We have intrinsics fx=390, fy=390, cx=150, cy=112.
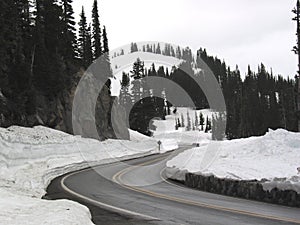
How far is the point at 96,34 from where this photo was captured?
67812 millimetres

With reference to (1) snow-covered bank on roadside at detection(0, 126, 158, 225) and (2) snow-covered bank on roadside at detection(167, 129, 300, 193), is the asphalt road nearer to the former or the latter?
(2) snow-covered bank on roadside at detection(167, 129, 300, 193)

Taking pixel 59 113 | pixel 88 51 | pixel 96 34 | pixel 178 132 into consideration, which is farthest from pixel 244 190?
pixel 178 132

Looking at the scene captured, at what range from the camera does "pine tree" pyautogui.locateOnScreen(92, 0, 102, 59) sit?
6788cm

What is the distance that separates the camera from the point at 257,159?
55.4ft

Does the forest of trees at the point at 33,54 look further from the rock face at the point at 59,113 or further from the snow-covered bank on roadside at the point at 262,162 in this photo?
the snow-covered bank on roadside at the point at 262,162

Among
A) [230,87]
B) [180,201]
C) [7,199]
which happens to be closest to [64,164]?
[180,201]

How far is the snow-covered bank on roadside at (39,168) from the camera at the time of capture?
737cm

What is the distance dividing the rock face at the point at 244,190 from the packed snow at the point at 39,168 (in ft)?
20.7

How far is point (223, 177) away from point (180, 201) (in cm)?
319

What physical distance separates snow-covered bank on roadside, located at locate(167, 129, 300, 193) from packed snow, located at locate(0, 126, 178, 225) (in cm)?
660

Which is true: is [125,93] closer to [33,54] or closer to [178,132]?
[178,132]

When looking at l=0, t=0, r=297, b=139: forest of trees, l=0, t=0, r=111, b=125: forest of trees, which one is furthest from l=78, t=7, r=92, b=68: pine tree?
l=0, t=0, r=111, b=125: forest of trees

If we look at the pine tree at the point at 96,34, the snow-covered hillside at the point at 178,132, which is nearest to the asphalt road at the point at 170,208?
the pine tree at the point at 96,34

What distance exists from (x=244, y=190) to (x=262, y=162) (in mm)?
3095
